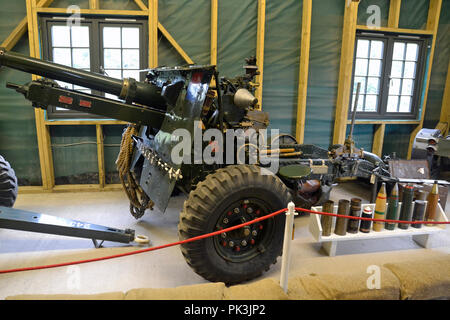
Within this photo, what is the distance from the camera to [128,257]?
321 cm

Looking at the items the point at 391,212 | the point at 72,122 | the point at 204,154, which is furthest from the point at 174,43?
the point at 391,212

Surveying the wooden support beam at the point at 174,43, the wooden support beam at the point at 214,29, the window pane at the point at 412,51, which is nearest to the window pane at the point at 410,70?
the window pane at the point at 412,51

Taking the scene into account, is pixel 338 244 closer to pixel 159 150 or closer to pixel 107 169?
pixel 159 150

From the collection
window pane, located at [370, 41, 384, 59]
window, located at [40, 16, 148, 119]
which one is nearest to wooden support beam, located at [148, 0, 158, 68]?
window, located at [40, 16, 148, 119]

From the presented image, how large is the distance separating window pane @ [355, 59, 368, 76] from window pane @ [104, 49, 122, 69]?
4.15 metres

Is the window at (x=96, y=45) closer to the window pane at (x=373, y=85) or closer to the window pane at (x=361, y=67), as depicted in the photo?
the window pane at (x=361, y=67)

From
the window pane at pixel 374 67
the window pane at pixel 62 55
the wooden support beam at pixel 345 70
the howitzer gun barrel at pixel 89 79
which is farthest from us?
the window pane at pixel 374 67

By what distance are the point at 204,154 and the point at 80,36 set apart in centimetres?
Answer: 345

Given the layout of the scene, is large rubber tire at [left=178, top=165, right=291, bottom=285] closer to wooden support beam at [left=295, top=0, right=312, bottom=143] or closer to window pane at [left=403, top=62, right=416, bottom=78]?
wooden support beam at [left=295, top=0, right=312, bottom=143]

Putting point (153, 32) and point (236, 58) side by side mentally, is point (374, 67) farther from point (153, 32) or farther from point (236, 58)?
point (153, 32)

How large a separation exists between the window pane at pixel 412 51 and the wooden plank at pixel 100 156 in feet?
18.5

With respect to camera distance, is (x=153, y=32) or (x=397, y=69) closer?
(x=153, y=32)

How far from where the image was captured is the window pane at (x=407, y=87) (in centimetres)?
637

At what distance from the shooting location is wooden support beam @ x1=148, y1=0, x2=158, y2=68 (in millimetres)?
4867
